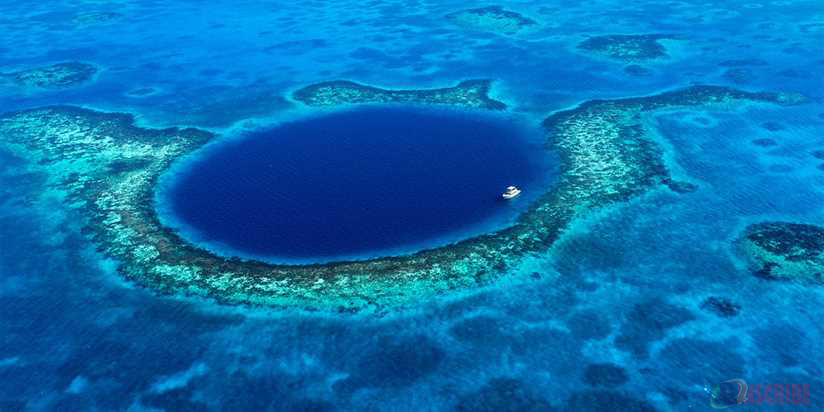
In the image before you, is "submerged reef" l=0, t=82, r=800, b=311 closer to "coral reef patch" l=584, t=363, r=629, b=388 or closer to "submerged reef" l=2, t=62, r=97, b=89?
"coral reef patch" l=584, t=363, r=629, b=388

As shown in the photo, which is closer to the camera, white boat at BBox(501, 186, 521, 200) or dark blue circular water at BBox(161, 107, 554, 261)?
dark blue circular water at BBox(161, 107, 554, 261)

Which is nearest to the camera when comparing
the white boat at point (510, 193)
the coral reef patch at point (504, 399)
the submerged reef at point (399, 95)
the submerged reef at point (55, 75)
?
the coral reef patch at point (504, 399)

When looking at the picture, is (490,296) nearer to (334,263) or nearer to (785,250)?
(334,263)

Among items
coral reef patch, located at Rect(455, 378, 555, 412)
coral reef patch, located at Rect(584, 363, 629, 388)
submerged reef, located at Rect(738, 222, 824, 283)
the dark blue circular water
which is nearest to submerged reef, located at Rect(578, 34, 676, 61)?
the dark blue circular water

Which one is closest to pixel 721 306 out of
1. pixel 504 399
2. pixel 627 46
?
pixel 504 399

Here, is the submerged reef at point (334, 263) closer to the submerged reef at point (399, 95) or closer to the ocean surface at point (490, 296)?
the submerged reef at point (399, 95)

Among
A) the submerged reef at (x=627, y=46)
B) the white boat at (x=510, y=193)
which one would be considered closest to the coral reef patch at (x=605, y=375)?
the white boat at (x=510, y=193)

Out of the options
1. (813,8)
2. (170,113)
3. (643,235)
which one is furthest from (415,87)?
(813,8)
